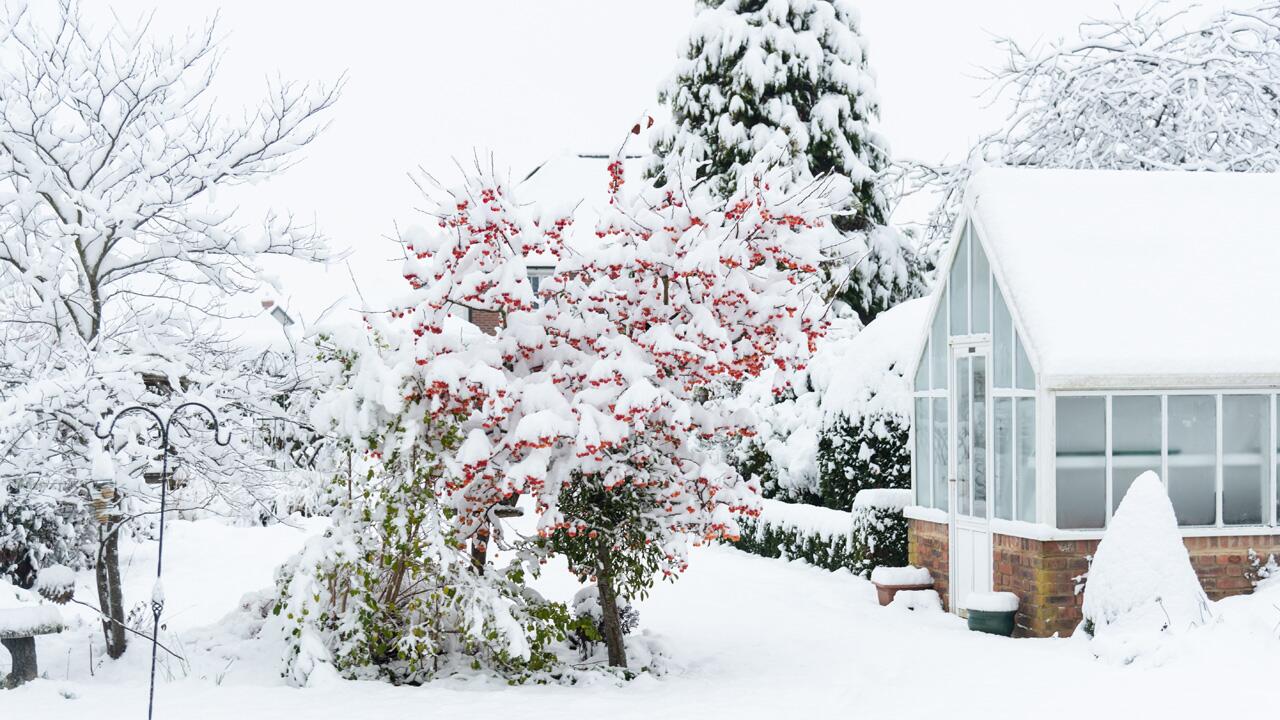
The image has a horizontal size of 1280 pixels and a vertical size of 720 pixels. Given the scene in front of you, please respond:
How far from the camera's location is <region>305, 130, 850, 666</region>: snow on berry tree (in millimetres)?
9680

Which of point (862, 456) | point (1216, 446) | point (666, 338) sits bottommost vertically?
point (862, 456)

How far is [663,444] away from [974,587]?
14.9 feet

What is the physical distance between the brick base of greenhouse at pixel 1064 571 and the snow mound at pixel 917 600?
1417 millimetres

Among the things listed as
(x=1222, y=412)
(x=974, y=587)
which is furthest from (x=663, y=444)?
(x=1222, y=412)

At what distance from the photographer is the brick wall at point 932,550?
45.5 ft

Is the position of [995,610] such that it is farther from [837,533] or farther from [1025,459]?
[837,533]

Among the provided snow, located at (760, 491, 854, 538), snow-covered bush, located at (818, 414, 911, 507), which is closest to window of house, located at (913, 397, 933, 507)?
snow, located at (760, 491, 854, 538)

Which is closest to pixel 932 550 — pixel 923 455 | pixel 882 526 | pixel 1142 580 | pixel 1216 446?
pixel 923 455

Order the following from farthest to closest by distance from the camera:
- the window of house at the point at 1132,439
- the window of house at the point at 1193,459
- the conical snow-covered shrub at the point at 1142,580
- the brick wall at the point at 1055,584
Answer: the window of house at the point at 1193,459
the window of house at the point at 1132,439
the brick wall at the point at 1055,584
the conical snow-covered shrub at the point at 1142,580

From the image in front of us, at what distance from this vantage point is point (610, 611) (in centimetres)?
1066

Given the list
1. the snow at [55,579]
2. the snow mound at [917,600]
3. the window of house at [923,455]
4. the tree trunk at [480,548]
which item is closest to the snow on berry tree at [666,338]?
the tree trunk at [480,548]

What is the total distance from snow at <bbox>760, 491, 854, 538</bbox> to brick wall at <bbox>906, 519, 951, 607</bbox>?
4.81ft

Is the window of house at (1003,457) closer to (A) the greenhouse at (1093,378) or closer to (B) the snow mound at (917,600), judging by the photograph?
(A) the greenhouse at (1093,378)

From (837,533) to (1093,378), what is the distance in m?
5.92
